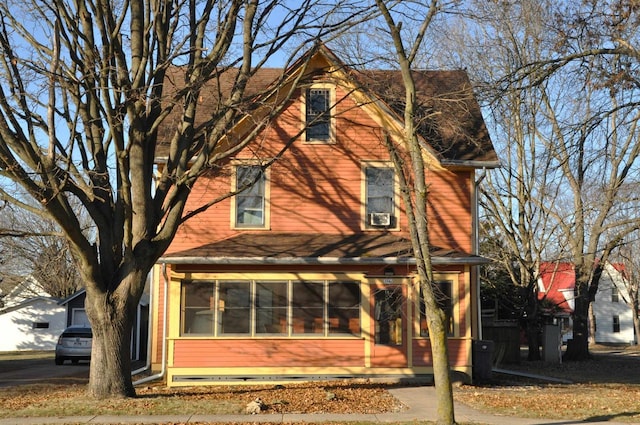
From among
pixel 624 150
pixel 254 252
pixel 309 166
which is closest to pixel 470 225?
pixel 309 166

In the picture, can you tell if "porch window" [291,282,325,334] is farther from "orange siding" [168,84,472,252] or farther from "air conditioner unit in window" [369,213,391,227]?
"air conditioner unit in window" [369,213,391,227]

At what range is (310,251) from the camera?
18438 millimetres

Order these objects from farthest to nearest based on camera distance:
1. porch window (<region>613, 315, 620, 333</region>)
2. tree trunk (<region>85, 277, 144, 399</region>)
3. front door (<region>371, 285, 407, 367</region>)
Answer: porch window (<region>613, 315, 620, 333</region>), front door (<region>371, 285, 407, 367</region>), tree trunk (<region>85, 277, 144, 399</region>)

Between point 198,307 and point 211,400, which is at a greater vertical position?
point 198,307

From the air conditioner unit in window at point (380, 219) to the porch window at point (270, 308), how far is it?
204 cm

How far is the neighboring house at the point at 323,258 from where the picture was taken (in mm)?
18219

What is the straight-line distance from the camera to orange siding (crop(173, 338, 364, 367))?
18172 millimetres

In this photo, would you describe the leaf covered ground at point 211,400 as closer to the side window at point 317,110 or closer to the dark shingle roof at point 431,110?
the dark shingle roof at point 431,110

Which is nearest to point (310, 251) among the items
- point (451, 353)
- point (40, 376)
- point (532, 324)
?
point (451, 353)

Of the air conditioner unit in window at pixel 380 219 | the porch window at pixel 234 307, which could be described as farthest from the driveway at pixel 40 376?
the air conditioner unit in window at pixel 380 219

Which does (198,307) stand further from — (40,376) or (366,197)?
(40,376)

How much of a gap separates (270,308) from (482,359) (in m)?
5.67

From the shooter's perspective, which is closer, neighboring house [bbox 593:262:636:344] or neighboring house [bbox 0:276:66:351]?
neighboring house [bbox 0:276:66:351]

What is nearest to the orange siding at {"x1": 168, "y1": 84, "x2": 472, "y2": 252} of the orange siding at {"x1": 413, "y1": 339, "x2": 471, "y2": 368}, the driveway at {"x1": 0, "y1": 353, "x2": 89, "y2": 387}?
the orange siding at {"x1": 413, "y1": 339, "x2": 471, "y2": 368}
